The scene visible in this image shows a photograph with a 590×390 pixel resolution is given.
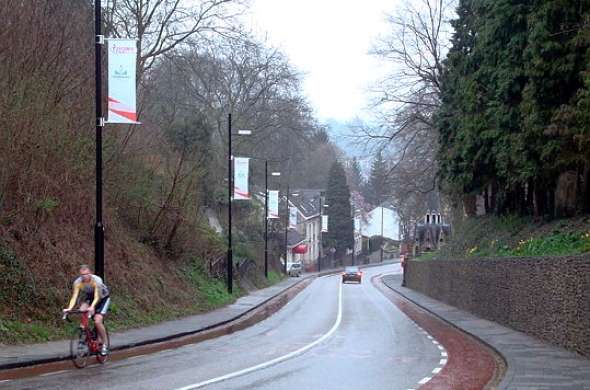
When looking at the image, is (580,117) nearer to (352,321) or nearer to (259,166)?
(352,321)

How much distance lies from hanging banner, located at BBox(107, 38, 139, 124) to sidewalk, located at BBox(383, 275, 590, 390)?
Answer: 32.5 feet

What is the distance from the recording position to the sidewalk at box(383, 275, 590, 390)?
45.2ft

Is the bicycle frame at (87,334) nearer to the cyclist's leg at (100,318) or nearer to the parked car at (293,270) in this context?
the cyclist's leg at (100,318)

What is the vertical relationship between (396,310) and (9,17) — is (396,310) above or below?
below

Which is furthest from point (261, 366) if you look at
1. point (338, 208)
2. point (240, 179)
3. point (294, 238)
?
point (338, 208)

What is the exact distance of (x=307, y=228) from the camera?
12950cm

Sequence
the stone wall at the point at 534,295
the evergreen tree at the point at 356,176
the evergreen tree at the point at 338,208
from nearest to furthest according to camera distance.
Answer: the stone wall at the point at 534,295, the evergreen tree at the point at 338,208, the evergreen tree at the point at 356,176

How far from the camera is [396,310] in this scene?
38.5 meters

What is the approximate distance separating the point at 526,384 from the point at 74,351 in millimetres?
7843

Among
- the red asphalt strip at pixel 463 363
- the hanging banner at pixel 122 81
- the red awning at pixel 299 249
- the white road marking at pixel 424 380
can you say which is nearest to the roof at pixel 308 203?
the red awning at pixel 299 249

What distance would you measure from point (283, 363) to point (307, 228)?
370ft

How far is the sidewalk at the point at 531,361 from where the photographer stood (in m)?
13.8

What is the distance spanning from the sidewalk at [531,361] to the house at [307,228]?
8640cm

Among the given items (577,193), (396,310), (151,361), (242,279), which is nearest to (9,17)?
(151,361)
